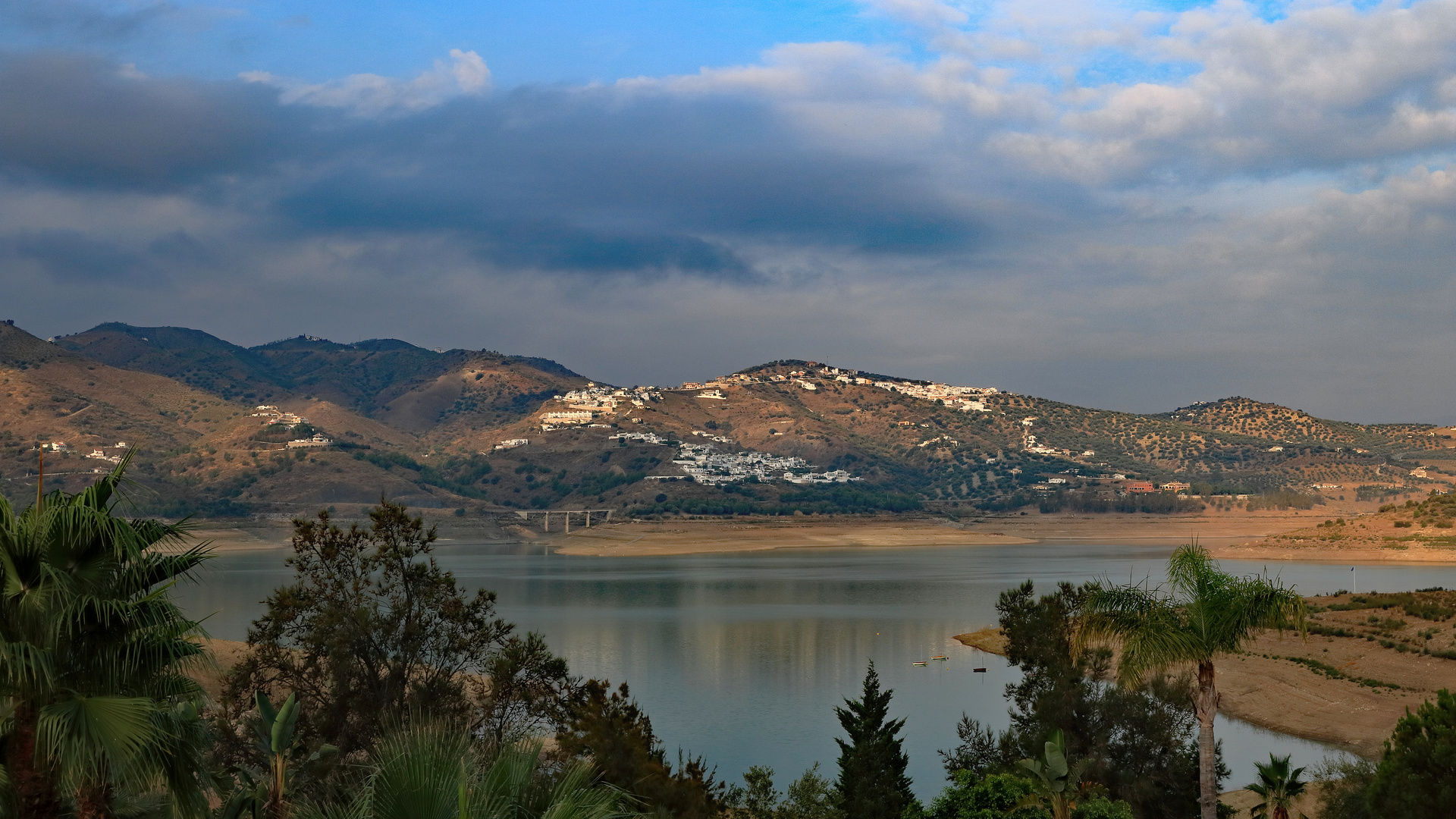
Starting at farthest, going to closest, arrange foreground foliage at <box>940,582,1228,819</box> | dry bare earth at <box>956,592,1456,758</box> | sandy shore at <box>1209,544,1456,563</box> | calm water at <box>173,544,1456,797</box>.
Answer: sandy shore at <box>1209,544,1456,563</box>
calm water at <box>173,544,1456,797</box>
dry bare earth at <box>956,592,1456,758</box>
foreground foliage at <box>940,582,1228,819</box>

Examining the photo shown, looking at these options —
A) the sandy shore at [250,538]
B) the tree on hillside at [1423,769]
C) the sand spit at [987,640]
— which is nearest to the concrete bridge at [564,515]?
the sandy shore at [250,538]

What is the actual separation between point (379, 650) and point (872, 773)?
7828 millimetres

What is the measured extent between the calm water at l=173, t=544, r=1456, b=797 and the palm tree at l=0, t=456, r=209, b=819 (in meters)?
21.1

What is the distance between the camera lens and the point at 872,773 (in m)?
18.1

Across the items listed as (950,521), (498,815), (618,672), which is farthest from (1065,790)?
(950,521)

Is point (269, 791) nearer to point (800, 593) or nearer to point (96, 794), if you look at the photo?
point (96, 794)

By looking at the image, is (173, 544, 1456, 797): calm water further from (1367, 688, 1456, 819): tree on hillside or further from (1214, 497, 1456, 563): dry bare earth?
(1367, 688, 1456, 819): tree on hillside

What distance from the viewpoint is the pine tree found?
57.8 feet

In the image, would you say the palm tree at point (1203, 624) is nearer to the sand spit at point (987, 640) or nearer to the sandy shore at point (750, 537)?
the sand spit at point (987, 640)

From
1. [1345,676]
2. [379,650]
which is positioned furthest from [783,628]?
[379,650]

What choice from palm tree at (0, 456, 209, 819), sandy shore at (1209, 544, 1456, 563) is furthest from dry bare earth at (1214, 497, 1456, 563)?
palm tree at (0, 456, 209, 819)

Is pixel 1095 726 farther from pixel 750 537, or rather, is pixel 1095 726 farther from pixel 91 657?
pixel 750 537

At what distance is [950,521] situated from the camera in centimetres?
17275

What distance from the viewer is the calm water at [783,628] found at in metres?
32.1
